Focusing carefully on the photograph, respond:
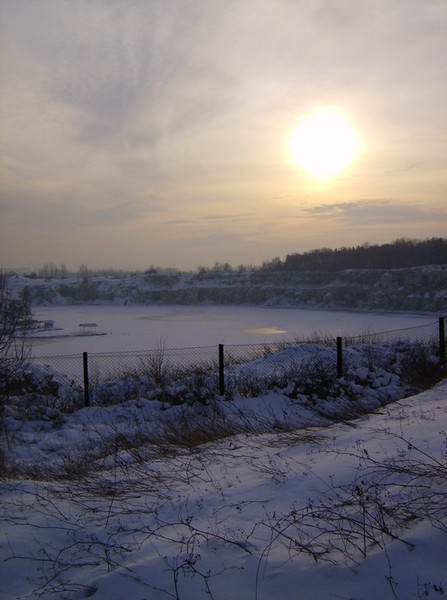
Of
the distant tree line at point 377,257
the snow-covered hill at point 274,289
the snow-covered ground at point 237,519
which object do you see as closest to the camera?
the snow-covered ground at point 237,519

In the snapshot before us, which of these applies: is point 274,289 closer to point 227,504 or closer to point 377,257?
point 377,257

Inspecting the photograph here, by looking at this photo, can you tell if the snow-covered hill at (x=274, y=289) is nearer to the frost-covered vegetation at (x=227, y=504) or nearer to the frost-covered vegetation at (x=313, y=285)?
the frost-covered vegetation at (x=313, y=285)

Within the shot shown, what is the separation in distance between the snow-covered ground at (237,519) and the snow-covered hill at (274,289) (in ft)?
189

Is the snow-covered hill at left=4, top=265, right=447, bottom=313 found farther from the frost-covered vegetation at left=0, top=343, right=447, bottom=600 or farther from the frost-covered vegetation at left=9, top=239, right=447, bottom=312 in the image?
the frost-covered vegetation at left=0, top=343, right=447, bottom=600

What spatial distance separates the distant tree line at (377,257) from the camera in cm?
8707

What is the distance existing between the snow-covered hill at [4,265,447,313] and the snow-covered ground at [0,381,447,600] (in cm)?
5762

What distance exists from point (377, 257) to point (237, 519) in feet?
306

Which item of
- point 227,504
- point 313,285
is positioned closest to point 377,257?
point 313,285

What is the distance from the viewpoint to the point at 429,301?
6394 centimetres

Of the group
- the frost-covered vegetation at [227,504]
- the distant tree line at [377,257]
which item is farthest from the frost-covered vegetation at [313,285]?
the frost-covered vegetation at [227,504]

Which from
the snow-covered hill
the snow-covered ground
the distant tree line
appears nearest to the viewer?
the snow-covered ground

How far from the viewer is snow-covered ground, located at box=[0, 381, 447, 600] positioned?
10.9 ft

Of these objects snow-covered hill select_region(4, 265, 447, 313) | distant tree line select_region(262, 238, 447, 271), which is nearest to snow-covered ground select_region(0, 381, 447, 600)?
snow-covered hill select_region(4, 265, 447, 313)

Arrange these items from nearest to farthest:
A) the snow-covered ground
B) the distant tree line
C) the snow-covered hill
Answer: the snow-covered ground, the snow-covered hill, the distant tree line
